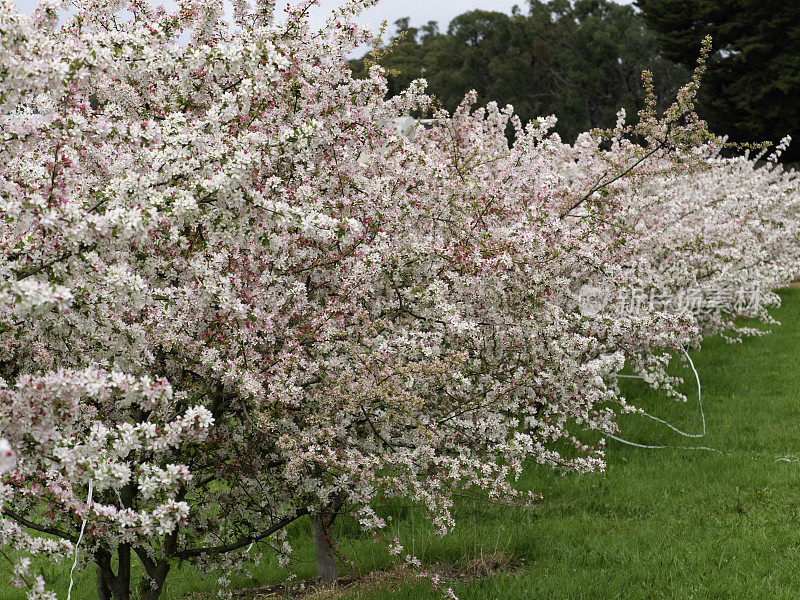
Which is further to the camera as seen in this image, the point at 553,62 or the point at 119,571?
the point at 553,62

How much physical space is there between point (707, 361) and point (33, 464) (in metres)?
14.2

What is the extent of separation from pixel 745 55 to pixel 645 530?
32490mm

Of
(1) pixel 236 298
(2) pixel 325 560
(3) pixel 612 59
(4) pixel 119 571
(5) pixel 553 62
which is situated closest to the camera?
(1) pixel 236 298

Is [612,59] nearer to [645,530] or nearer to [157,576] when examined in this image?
[645,530]

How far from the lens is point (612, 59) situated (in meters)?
52.0

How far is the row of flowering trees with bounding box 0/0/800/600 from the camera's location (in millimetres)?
3646

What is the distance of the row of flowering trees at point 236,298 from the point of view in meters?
3.65

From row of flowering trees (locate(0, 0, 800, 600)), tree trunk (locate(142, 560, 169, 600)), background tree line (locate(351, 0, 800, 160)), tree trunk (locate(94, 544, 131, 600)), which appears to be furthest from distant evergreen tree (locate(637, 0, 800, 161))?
tree trunk (locate(94, 544, 131, 600))

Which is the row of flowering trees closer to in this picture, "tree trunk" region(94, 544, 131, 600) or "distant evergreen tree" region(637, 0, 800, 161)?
"tree trunk" region(94, 544, 131, 600)

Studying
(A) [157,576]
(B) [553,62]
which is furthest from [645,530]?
(B) [553,62]

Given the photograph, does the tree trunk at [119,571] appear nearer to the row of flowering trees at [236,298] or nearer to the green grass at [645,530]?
the row of flowering trees at [236,298]

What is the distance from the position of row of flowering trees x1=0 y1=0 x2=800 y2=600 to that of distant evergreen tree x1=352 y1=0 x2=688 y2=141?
41.9 metres

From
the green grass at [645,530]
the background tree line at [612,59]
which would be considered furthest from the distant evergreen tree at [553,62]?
the green grass at [645,530]

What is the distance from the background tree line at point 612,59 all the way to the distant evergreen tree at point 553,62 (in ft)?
0.24
